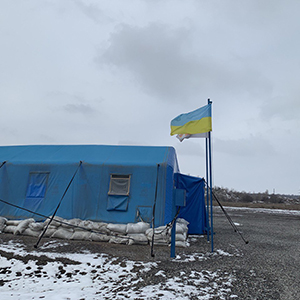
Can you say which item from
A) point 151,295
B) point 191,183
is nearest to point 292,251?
point 191,183

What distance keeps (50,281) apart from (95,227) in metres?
3.97

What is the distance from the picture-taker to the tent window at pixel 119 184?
954 cm

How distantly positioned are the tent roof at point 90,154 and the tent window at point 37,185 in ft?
1.82

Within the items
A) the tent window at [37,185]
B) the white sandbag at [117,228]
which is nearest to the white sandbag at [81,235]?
the white sandbag at [117,228]

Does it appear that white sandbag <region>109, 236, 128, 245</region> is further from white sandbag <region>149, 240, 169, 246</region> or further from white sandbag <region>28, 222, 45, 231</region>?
white sandbag <region>28, 222, 45, 231</region>

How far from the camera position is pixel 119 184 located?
964 cm

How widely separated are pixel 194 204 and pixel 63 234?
5154 mm

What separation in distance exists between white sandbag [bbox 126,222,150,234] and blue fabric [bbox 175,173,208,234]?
7.42ft

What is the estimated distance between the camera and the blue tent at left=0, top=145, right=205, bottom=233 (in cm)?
928

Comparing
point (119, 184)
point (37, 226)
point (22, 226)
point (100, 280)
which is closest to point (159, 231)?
A: point (119, 184)

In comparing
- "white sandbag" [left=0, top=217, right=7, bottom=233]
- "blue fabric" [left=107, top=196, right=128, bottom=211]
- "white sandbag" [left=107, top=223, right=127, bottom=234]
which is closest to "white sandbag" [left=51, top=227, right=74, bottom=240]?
"white sandbag" [left=107, top=223, right=127, bottom=234]

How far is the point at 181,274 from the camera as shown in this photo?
199 inches

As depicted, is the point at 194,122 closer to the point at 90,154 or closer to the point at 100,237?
the point at 100,237

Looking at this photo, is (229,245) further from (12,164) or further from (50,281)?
(12,164)
